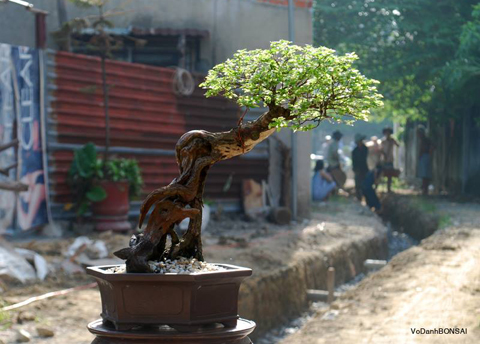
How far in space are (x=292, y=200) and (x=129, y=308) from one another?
34.9 feet

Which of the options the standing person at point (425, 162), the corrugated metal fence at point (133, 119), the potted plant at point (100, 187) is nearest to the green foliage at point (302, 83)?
the potted plant at point (100, 187)

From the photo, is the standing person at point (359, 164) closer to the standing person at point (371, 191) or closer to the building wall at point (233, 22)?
the standing person at point (371, 191)

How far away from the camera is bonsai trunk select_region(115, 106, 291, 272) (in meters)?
3.31

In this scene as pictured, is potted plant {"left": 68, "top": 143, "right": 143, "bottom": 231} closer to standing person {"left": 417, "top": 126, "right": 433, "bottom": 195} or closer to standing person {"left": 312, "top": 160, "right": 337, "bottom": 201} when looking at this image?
standing person {"left": 312, "top": 160, "right": 337, "bottom": 201}

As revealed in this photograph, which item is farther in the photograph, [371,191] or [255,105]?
[371,191]

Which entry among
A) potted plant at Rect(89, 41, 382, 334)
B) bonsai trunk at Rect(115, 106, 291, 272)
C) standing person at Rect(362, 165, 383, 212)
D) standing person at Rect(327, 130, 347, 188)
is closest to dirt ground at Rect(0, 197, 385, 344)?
standing person at Rect(362, 165, 383, 212)

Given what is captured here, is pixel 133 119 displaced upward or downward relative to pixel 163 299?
upward

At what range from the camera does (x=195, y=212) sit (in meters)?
3.42

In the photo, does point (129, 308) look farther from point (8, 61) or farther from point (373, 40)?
point (373, 40)

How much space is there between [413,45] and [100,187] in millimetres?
11401

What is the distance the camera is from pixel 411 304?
23.6ft

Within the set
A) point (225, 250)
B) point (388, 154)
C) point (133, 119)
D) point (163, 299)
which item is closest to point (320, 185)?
point (388, 154)

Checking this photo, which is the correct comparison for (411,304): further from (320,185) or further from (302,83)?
(320,185)

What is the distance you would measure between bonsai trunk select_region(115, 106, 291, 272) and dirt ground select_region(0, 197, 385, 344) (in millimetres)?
2672
